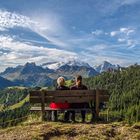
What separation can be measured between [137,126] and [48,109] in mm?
6714

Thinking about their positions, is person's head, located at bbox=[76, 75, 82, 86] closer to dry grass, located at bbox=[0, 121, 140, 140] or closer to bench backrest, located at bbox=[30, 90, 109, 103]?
bench backrest, located at bbox=[30, 90, 109, 103]

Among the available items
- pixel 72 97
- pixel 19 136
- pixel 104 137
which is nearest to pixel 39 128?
pixel 19 136

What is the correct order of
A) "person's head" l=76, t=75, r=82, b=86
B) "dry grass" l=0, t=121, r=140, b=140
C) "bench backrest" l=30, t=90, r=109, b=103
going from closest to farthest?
"dry grass" l=0, t=121, r=140, b=140, "bench backrest" l=30, t=90, r=109, b=103, "person's head" l=76, t=75, r=82, b=86

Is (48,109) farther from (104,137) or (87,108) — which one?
(104,137)

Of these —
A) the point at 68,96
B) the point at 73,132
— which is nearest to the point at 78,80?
the point at 68,96

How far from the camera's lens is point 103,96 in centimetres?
2395

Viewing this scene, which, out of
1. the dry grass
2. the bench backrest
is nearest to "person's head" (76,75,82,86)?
the bench backrest

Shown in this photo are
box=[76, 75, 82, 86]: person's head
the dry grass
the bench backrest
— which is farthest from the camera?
box=[76, 75, 82, 86]: person's head

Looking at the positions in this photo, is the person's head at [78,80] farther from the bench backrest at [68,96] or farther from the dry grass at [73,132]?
the dry grass at [73,132]

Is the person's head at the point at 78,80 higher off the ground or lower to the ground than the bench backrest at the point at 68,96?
higher

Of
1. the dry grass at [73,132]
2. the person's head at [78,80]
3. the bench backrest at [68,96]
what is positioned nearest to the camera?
the dry grass at [73,132]

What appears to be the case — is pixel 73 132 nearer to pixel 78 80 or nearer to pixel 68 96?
pixel 68 96

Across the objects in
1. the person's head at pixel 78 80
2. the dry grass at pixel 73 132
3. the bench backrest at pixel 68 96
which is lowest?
→ the dry grass at pixel 73 132

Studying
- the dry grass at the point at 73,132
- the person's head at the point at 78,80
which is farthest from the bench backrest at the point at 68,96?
the dry grass at the point at 73,132
